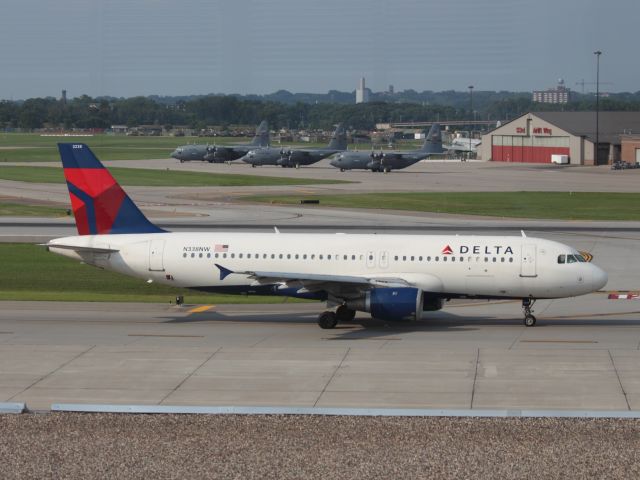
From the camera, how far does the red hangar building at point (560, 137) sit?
16288cm

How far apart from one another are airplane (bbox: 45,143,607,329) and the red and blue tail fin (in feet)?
0.13

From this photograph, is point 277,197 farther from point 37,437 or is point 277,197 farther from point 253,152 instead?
point 37,437

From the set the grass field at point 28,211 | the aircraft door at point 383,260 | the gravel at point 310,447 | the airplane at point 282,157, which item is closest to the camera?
the gravel at point 310,447

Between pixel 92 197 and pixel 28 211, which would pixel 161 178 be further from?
pixel 92 197

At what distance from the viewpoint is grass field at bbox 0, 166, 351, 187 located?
118000 millimetres

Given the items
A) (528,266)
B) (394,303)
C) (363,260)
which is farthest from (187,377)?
(528,266)

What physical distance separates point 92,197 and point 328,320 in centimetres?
1077

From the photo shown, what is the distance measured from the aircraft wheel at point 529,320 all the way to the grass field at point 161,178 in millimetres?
79195

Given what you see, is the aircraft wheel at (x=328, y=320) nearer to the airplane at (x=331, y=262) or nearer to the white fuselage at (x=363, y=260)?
the airplane at (x=331, y=262)

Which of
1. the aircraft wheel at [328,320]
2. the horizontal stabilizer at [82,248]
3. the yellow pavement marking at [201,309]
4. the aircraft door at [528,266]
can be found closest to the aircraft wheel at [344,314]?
the aircraft wheel at [328,320]

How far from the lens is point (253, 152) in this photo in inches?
6230

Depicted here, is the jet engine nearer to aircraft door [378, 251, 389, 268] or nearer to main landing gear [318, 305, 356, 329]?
Result: main landing gear [318, 305, 356, 329]

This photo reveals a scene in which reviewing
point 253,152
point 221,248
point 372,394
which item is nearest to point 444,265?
point 221,248

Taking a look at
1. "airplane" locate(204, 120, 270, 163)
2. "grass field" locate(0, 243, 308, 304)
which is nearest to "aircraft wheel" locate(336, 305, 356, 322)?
"grass field" locate(0, 243, 308, 304)
